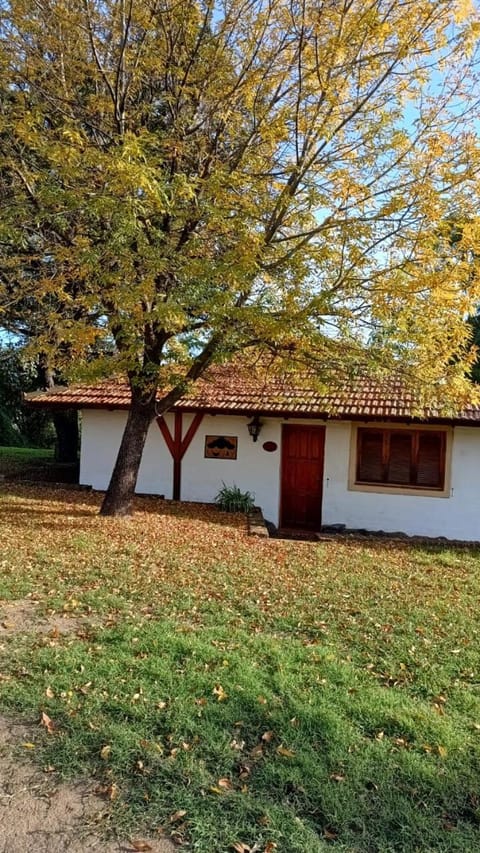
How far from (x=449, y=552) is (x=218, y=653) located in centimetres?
664

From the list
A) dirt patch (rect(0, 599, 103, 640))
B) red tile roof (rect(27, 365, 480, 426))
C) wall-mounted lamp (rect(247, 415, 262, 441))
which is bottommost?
dirt patch (rect(0, 599, 103, 640))

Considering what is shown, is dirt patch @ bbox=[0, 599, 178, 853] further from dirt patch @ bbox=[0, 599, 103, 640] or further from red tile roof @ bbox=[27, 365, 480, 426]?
red tile roof @ bbox=[27, 365, 480, 426]

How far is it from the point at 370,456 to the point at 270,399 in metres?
2.59

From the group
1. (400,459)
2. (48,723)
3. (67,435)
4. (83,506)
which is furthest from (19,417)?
(48,723)

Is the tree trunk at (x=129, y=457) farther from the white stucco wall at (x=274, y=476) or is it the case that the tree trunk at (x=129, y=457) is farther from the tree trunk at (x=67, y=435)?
the tree trunk at (x=67, y=435)

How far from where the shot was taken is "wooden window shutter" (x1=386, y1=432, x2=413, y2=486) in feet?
39.5

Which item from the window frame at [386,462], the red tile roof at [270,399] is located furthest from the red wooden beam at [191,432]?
the window frame at [386,462]

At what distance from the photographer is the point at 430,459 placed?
39.1 feet

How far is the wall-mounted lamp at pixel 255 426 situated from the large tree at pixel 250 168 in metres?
4.19

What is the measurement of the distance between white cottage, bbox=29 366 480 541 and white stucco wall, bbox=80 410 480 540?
0.02m

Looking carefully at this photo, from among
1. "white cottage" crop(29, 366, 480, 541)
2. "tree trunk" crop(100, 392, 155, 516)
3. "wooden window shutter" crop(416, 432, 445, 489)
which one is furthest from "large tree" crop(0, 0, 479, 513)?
"wooden window shutter" crop(416, 432, 445, 489)

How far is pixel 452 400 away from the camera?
801cm

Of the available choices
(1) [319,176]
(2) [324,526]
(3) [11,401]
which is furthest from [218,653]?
(3) [11,401]

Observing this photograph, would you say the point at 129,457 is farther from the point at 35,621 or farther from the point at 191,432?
the point at 35,621
